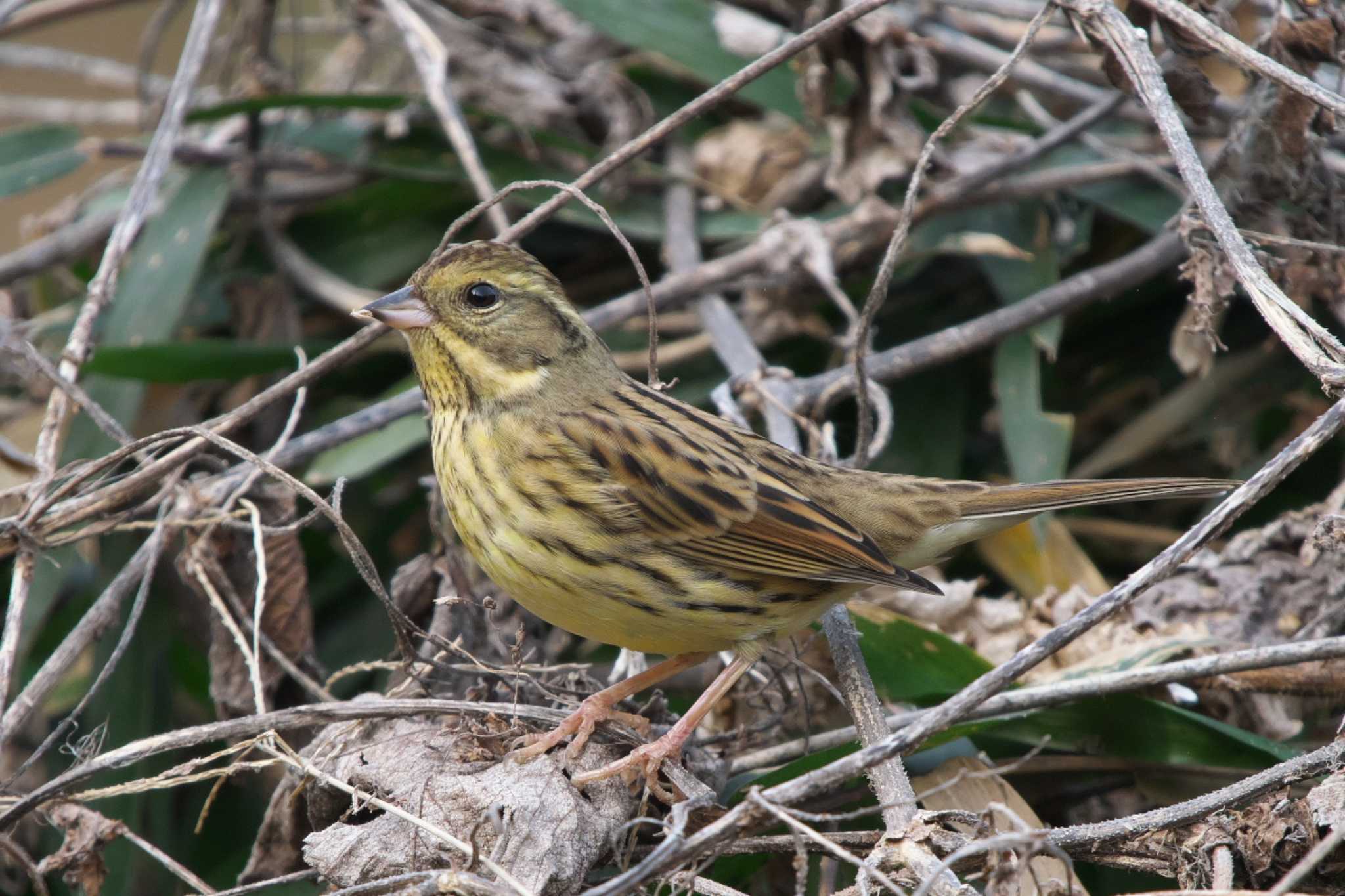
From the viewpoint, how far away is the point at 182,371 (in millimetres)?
3406

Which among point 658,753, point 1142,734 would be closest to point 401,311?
point 658,753

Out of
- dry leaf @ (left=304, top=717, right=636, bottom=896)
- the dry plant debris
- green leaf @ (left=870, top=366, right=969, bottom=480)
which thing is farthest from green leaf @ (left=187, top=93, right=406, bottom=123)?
dry leaf @ (left=304, top=717, right=636, bottom=896)

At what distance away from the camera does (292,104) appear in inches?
149

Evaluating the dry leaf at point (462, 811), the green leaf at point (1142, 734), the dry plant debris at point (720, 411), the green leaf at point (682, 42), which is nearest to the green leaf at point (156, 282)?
the dry plant debris at point (720, 411)

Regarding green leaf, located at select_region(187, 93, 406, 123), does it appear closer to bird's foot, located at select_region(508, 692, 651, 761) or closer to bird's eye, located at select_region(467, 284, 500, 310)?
bird's eye, located at select_region(467, 284, 500, 310)

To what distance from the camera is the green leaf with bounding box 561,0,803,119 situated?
380 cm

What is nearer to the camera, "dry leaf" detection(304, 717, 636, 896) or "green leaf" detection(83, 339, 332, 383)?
"dry leaf" detection(304, 717, 636, 896)

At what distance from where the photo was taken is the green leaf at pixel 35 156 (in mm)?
3818

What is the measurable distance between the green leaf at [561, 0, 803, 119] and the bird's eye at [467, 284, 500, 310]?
1.21 meters

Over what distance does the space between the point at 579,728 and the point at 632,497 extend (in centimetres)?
51

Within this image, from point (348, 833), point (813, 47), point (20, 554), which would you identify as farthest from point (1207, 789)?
point (20, 554)

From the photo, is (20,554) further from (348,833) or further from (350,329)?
(350,329)

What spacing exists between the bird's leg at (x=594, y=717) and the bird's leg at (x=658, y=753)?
6 cm

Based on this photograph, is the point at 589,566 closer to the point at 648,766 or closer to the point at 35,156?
the point at 648,766
